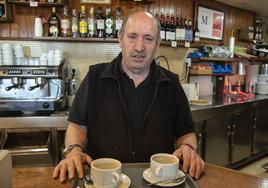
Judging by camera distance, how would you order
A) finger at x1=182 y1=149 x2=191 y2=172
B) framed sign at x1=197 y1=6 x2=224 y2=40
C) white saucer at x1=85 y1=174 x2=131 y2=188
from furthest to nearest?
framed sign at x1=197 y1=6 x2=224 y2=40 < finger at x1=182 y1=149 x2=191 y2=172 < white saucer at x1=85 y1=174 x2=131 y2=188

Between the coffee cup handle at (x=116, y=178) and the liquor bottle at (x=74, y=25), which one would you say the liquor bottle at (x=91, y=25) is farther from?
the coffee cup handle at (x=116, y=178)

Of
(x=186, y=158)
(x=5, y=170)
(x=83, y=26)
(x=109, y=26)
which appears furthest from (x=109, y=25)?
(x=5, y=170)

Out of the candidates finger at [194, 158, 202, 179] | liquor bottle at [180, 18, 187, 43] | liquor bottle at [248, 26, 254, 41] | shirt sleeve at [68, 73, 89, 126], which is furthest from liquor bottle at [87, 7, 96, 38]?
liquor bottle at [248, 26, 254, 41]

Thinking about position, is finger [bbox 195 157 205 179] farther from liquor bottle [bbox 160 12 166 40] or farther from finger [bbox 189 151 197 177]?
liquor bottle [bbox 160 12 166 40]

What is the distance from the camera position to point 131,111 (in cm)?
142

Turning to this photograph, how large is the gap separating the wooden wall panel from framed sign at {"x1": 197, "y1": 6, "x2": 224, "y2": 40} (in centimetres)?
7

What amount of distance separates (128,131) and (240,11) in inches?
152

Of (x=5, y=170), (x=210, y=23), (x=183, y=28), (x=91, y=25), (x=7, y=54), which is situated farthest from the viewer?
(x=210, y=23)

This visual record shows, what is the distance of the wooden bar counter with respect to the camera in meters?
0.98

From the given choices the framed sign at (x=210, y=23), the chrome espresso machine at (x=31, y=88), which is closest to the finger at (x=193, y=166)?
the chrome espresso machine at (x=31, y=88)

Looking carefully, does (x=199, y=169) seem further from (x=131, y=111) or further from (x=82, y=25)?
(x=82, y=25)

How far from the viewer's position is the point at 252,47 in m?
4.77

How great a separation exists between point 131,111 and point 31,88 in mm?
1282

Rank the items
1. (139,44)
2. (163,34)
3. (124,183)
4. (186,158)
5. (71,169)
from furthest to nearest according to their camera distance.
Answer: (163,34) < (139,44) < (186,158) < (71,169) < (124,183)
